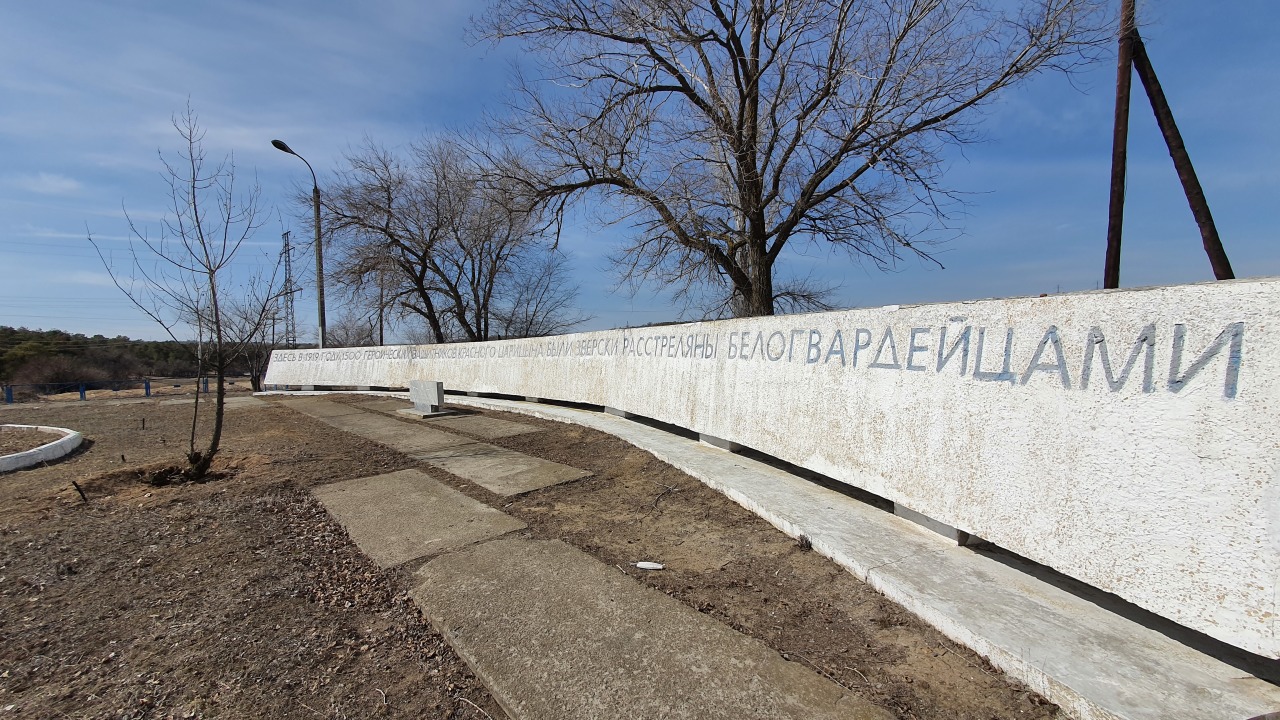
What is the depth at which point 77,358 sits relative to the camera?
30609mm

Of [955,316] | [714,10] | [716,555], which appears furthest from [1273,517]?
[714,10]

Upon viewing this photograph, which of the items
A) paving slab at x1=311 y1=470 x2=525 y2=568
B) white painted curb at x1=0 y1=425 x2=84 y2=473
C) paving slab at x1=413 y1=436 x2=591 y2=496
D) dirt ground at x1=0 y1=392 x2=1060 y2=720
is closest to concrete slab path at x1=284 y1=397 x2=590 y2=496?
paving slab at x1=413 y1=436 x2=591 y2=496

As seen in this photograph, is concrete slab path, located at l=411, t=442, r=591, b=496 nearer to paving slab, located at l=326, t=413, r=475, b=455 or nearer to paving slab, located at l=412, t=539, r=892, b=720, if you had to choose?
paving slab, located at l=326, t=413, r=475, b=455

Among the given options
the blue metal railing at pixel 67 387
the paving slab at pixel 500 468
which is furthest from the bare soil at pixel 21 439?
the blue metal railing at pixel 67 387

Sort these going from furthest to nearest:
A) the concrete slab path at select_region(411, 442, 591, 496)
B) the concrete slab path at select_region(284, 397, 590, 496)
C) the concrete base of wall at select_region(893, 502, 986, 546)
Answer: the concrete slab path at select_region(284, 397, 590, 496) → the concrete slab path at select_region(411, 442, 591, 496) → the concrete base of wall at select_region(893, 502, 986, 546)

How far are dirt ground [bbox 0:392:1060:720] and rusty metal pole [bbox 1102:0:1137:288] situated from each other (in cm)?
570

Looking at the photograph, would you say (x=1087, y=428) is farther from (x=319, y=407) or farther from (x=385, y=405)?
(x=319, y=407)

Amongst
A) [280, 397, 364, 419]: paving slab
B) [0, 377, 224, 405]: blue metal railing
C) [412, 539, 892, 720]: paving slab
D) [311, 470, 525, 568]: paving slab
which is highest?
[0, 377, 224, 405]: blue metal railing

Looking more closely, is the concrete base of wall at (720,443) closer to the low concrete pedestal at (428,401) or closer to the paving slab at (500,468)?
the paving slab at (500,468)

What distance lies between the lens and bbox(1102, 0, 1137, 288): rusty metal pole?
590 centimetres

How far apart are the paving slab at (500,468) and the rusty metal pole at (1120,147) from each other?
6.54 m

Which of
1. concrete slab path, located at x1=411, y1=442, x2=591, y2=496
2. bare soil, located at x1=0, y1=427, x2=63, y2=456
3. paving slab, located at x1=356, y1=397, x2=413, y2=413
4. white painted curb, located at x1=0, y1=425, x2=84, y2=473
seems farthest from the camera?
paving slab, located at x1=356, y1=397, x2=413, y2=413

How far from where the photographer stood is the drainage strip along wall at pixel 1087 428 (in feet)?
5.85

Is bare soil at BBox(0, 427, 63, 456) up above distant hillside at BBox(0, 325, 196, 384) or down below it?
below
